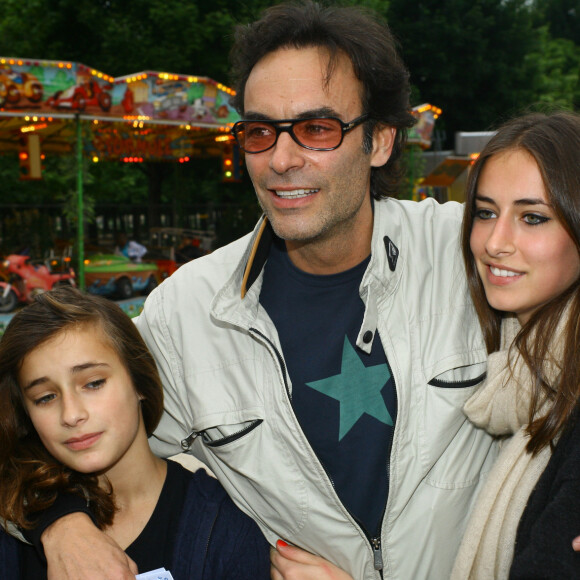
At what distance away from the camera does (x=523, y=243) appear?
2.02m

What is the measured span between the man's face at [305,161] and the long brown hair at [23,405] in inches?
25.7

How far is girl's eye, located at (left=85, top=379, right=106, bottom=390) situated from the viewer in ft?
6.93

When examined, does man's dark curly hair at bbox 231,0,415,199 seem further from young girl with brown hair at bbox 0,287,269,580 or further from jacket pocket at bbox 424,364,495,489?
young girl with brown hair at bbox 0,287,269,580

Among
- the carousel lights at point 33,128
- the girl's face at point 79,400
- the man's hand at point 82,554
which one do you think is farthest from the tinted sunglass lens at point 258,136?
the carousel lights at point 33,128

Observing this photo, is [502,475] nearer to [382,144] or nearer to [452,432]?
[452,432]

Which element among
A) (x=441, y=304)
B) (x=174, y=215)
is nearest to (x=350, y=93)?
(x=441, y=304)

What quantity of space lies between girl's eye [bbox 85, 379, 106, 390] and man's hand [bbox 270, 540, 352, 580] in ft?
2.61

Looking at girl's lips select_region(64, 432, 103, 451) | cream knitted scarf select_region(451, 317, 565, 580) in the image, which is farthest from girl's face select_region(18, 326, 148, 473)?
cream knitted scarf select_region(451, 317, 565, 580)

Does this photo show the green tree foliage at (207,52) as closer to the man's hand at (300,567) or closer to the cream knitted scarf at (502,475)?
the man's hand at (300,567)

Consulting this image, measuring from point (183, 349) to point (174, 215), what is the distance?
15424 millimetres

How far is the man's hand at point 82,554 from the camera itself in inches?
72.5

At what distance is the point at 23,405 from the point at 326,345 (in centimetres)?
104

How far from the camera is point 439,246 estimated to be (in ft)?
7.90

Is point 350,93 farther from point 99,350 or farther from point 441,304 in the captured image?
point 99,350
